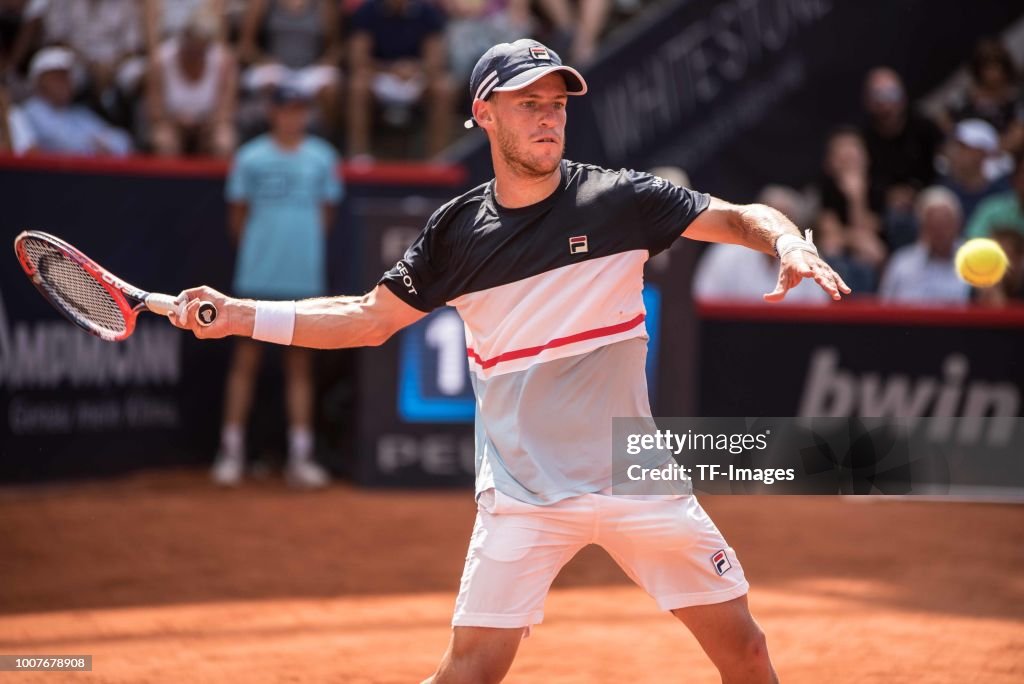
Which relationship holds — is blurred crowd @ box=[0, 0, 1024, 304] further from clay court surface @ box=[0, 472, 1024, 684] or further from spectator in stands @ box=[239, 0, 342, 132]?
clay court surface @ box=[0, 472, 1024, 684]

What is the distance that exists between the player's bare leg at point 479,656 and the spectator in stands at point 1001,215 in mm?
7129

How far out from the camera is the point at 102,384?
8.87 metres

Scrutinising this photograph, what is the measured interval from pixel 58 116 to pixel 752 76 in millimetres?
6275

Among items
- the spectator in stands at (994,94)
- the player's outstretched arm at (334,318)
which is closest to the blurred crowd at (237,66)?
the spectator in stands at (994,94)

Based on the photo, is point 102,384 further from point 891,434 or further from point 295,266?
point 891,434

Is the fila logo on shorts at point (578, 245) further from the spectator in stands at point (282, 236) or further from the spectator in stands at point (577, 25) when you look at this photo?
the spectator in stands at point (577, 25)

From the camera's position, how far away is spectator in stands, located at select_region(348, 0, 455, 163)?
10992 mm

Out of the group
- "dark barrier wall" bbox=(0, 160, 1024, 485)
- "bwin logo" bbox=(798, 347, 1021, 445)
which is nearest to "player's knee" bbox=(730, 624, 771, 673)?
"dark barrier wall" bbox=(0, 160, 1024, 485)

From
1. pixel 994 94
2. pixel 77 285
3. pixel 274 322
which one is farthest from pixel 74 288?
pixel 994 94

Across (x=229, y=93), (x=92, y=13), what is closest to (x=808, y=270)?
(x=229, y=93)

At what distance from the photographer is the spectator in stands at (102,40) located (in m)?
10.2

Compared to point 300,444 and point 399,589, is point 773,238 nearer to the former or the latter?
point 399,589

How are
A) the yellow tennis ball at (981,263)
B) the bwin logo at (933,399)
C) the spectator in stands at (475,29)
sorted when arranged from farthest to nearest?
the spectator in stands at (475,29) → the bwin logo at (933,399) → the yellow tennis ball at (981,263)

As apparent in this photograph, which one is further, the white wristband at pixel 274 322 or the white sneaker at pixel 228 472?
the white sneaker at pixel 228 472
